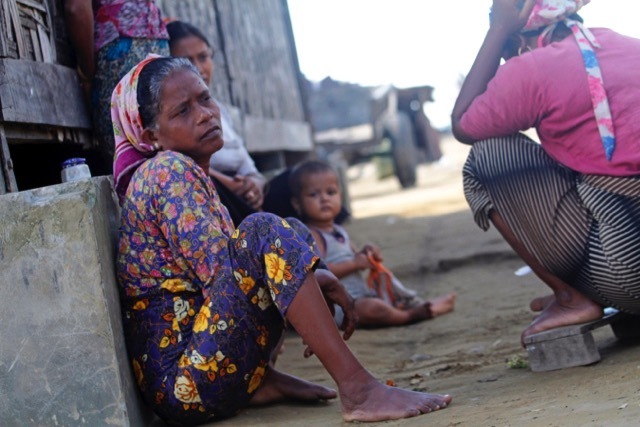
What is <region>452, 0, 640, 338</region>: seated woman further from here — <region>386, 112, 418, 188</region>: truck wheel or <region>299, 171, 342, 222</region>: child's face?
<region>386, 112, 418, 188</region>: truck wheel

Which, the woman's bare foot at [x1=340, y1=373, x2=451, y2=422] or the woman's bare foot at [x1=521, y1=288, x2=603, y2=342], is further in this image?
the woman's bare foot at [x1=521, y1=288, x2=603, y2=342]

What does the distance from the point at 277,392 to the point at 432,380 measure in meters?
0.66

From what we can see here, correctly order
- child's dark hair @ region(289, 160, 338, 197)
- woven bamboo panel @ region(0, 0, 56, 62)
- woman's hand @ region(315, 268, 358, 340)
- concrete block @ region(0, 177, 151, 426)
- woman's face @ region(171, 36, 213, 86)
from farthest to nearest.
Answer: child's dark hair @ region(289, 160, 338, 197) < woman's face @ region(171, 36, 213, 86) < woven bamboo panel @ region(0, 0, 56, 62) < woman's hand @ region(315, 268, 358, 340) < concrete block @ region(0, 177, 151, 426)

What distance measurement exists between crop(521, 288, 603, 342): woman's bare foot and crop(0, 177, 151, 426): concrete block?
147 cm

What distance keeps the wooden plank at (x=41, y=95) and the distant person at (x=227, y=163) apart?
80 cm

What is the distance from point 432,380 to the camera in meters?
3.59

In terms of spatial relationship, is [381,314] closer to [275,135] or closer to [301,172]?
[301,172]

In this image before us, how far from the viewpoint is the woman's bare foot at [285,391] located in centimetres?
322

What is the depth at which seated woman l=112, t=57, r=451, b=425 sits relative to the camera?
285 cm

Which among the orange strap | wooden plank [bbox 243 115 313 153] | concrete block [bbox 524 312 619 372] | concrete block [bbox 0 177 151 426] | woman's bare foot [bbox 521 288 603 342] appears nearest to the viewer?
concrete block [bbox 0 177 151 426]

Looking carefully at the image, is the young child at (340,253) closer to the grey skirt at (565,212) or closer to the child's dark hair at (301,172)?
the child's dark hair at (301,172)

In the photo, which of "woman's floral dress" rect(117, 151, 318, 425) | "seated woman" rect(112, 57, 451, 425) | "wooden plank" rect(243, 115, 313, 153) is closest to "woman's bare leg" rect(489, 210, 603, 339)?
"seated woman" rect(112, 57, 451, 425)

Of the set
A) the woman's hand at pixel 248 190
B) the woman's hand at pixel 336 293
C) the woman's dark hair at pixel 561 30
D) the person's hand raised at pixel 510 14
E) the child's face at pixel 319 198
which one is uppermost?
the person's hand raised at pixel 510 14

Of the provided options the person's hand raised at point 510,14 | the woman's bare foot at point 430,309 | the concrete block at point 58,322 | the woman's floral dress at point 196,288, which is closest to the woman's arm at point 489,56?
the person's hand raised at point 510,14
